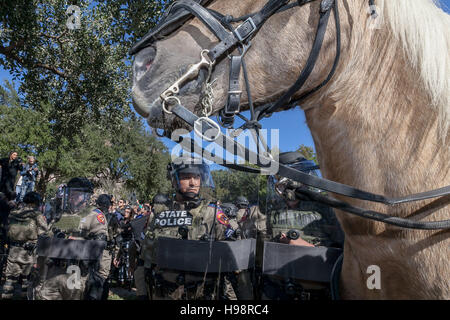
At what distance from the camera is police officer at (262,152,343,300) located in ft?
8.45

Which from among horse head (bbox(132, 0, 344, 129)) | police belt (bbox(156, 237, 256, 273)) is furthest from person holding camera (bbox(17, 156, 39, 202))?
horse head (bbox(132, 0, 344, 129))

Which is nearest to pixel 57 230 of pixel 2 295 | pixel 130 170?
pixel 2 295

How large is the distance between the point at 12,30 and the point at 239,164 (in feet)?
27.7

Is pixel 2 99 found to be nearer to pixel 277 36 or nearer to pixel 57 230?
pixel 57 230

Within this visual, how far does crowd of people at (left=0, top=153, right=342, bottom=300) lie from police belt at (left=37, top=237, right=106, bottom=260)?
0.02 meters

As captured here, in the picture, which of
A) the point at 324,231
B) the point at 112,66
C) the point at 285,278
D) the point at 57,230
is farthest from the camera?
the point at 112,66

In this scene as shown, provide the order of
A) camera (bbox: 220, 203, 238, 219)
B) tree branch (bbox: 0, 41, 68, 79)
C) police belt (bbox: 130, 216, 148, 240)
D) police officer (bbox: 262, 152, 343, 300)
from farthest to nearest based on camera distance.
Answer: police belt (bbox: 130, 216, 148, 240), tree branch (bbox: 0, 41, 68, 79), camera (bbox: 220, 203, 238, 219), police officer (bbox: 262, 152, 343, 300)

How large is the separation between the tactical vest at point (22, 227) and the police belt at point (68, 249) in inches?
116

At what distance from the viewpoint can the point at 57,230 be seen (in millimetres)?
6328

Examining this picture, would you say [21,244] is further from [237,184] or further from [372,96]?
[372,96]

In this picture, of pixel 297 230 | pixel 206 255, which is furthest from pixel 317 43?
pixel 206 255

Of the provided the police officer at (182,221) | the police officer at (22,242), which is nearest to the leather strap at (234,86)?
the police officer at (182,221)

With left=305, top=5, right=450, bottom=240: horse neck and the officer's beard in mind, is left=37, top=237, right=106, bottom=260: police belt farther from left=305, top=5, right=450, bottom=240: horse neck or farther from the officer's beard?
left=305, top=5, right=450, bottom=240: horse neck

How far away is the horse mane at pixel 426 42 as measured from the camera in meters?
1.62
